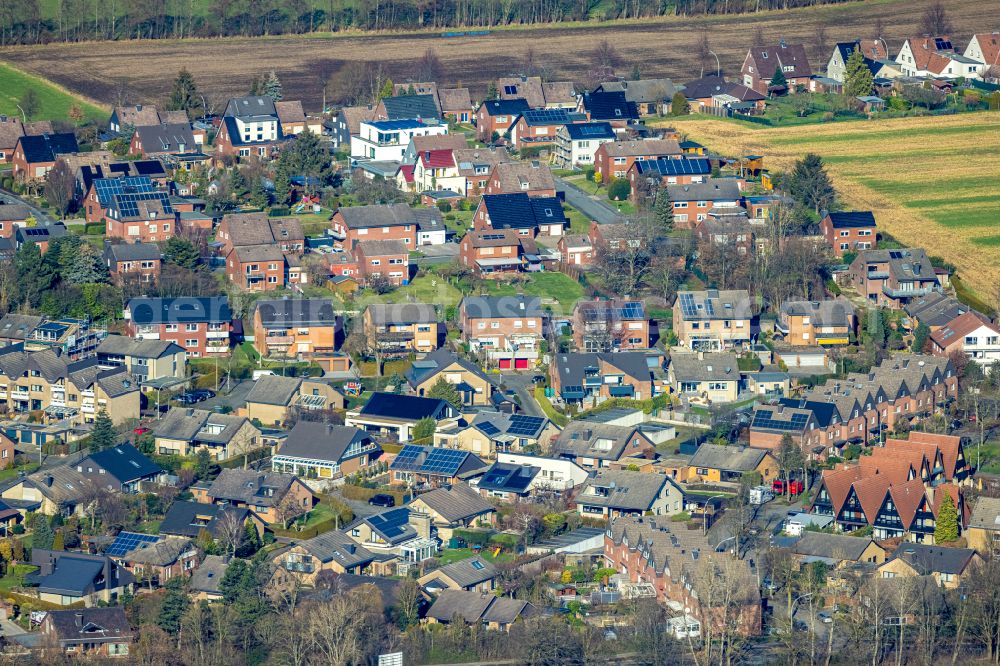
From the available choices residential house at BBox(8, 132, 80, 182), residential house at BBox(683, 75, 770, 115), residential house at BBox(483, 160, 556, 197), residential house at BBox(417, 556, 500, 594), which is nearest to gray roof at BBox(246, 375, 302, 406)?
residential house at BBox(417, 556, 500, 594)

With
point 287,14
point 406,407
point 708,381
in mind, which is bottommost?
point 406,407

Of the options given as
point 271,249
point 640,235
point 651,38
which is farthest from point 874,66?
point 271,249

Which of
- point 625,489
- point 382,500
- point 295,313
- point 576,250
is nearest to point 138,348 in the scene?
point 295,313

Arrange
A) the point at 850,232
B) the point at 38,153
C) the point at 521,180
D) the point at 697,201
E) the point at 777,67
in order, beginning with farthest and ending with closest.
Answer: the point at 777,67 → the point at 38,153 → the point at 521,180 → the point at 697,201 → the point at 850,232

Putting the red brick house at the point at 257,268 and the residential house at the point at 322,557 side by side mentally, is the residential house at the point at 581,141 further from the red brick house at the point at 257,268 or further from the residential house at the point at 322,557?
the residential house at the point at 322,557

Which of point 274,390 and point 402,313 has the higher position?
point 402,313

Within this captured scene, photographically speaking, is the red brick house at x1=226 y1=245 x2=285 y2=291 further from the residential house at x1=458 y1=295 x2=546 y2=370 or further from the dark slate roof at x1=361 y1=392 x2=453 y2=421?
the dark slate roof at x1=361 y1=392 x2=453 y2=421

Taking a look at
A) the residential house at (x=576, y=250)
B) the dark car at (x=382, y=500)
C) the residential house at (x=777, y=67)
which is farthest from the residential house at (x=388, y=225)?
the residential house at (x=777, y=67)

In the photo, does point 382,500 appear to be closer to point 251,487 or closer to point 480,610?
point 251,487
